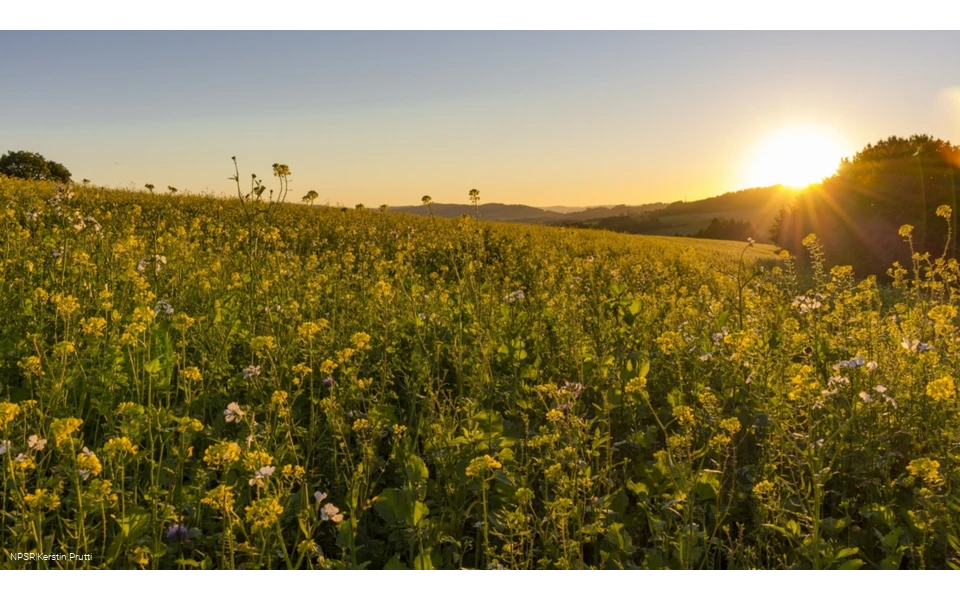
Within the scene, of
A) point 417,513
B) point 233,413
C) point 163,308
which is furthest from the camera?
point 163,308

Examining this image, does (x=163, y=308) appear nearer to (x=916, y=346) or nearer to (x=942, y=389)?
(x=942, y=389)

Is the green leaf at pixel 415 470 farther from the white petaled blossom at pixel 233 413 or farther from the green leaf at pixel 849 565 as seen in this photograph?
the green leaf at pixel 849 565

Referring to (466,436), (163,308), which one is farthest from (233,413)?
(163,308)

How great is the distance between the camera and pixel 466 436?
2629 millimetres

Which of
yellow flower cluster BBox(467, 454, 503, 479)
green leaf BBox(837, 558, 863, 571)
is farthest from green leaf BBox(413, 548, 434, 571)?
green leaf BBox(837, 558, 863, 571)

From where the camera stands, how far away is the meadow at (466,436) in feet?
6.99

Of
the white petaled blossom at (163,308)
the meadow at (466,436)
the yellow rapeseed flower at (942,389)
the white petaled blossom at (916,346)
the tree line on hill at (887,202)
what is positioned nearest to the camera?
the meadow at (466,436)

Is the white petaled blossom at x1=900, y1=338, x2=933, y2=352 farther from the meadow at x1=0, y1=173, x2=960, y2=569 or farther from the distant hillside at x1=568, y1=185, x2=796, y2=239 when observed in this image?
the distant hillside at x1=568, y1=185, x2=796, y2=239

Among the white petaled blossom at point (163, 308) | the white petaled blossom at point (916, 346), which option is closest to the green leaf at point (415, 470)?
the white petaled blossom at point (163, 308)

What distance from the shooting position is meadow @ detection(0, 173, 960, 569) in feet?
6.99

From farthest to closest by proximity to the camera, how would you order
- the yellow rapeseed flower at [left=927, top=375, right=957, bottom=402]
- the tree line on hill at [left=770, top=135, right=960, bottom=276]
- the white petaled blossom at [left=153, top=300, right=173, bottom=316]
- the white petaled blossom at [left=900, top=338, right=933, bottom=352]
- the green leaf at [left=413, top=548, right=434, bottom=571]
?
the tree line on hill at [left=770, top=135, right=960, bottom=276] < the white petaled blossom at [left=153, top=300, right=173, bottom=316] < the white petaled blossom at [left=900, top=338, right=933, bottom=352] < the yellow rapeseed flower at [left=927, top=375, right=957, bottom=402] < the green leaf at [left=413, top=548, right=434, bottom=571]
